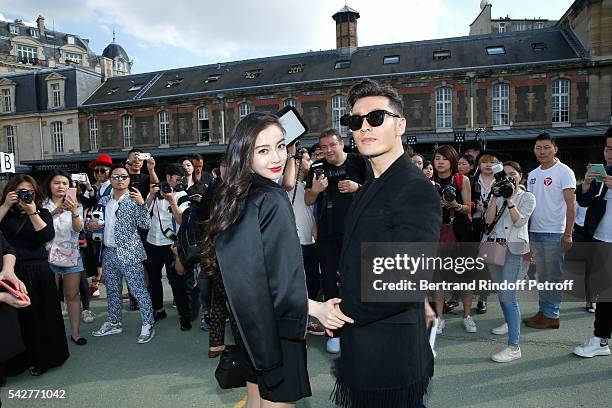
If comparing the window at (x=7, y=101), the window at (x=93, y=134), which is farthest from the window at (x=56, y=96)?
the window at (x=7, y=101)

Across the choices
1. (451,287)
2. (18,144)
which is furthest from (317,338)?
(18,144)

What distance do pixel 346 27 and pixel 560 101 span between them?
16.4 meters

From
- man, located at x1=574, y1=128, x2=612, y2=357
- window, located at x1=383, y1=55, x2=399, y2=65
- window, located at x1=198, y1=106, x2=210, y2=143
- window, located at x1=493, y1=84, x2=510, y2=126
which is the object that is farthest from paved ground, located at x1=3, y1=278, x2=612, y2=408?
window, located at x1=198, y1=106, x2=210, y2=143

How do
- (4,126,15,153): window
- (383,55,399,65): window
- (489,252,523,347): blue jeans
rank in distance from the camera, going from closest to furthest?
(489,252,523,347): blue jeans < (383,55,399,65): window < (4,126,15,153): window

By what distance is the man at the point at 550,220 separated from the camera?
4688 mm

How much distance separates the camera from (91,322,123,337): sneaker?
5113mm

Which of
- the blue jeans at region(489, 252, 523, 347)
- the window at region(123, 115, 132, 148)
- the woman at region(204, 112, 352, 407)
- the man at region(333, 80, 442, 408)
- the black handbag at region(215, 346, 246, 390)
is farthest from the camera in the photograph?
the window at region(123, 115, 132, 148)

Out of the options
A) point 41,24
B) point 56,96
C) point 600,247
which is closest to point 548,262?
point 600,247

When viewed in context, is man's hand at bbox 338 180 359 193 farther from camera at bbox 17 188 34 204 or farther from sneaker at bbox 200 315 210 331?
camera at bbox 17 188 34 204

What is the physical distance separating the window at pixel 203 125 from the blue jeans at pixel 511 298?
1153 inches

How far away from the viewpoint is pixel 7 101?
3797 cm

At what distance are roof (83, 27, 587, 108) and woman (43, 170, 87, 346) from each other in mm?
24909

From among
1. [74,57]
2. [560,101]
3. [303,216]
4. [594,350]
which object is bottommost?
[594,350]

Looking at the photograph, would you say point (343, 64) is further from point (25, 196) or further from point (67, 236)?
point (25, 196)
